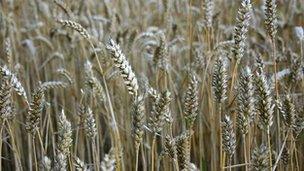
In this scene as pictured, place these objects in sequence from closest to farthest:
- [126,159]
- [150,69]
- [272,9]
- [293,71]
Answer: [272,9] < [293,71] < [126,159] < [150,69]

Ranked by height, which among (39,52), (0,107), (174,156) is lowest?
(174,156)

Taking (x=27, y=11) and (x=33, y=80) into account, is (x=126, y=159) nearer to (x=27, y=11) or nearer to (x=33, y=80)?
(x=33, y=80)

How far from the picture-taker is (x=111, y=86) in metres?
1.97

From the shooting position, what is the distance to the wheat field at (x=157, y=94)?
118cm

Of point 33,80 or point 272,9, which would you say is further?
point 33,80

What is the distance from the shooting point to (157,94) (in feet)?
4.02

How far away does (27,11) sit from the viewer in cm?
311

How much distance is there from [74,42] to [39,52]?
1.65 feet

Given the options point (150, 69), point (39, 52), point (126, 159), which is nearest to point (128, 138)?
point (126, 159)

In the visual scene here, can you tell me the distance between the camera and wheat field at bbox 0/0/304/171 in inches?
46.6

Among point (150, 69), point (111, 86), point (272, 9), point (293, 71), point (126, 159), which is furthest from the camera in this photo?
point (150, 69)

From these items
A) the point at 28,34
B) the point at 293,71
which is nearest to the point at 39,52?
the point at 28,34

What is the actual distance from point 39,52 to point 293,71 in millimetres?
1600

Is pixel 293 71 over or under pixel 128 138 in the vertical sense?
over
